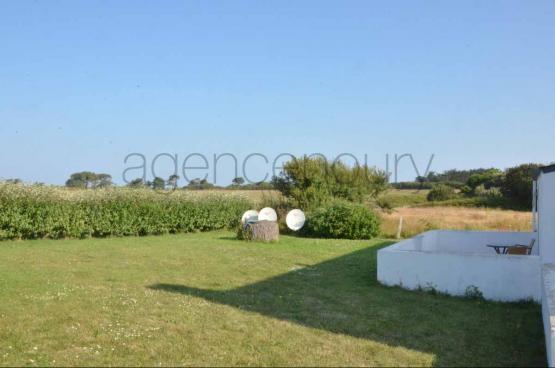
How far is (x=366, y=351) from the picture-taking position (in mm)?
5629

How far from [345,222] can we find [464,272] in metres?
12.6

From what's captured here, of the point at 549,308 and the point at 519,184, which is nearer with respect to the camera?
the point at 549,308

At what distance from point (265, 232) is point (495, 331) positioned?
12279 millimetres

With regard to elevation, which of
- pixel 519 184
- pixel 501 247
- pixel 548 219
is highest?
pixel 519 184

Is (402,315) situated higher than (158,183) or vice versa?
(158,183)

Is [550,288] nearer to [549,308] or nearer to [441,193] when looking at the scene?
[549,308]

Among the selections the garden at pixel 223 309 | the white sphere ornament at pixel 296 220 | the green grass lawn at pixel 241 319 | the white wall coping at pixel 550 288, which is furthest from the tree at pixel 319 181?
the white wall coping at pixel 550 288

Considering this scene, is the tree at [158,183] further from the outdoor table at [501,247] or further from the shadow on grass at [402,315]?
the outdoor table at [501,247]

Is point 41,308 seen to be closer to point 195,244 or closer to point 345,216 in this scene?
point 195,244

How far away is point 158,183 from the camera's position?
25.8 meters

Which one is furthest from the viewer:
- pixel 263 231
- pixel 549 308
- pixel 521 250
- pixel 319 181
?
Result: pixel 319 181

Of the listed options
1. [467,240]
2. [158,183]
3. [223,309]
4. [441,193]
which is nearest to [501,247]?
[467,240]

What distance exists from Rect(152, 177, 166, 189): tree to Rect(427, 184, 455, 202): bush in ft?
107

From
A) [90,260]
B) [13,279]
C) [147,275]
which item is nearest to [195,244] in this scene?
[90,260]
